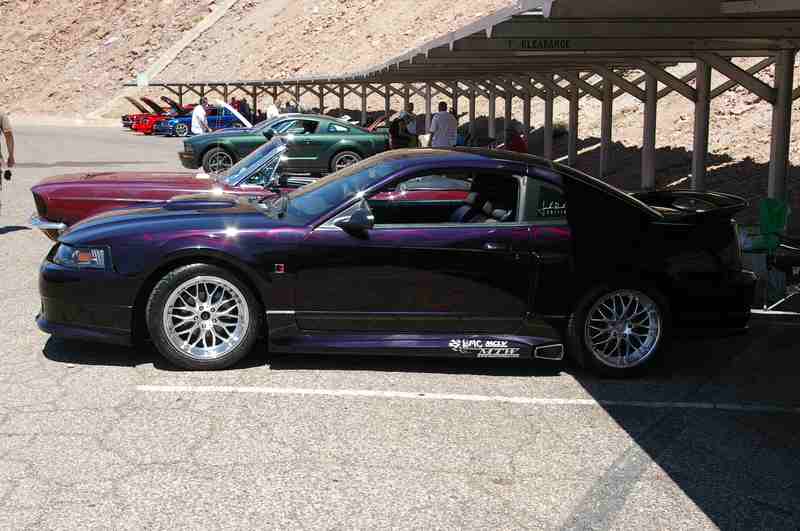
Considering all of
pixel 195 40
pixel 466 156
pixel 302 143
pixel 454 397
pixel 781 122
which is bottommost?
pixel 454 397

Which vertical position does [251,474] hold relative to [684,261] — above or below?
below

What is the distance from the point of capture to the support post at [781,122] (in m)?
13.6

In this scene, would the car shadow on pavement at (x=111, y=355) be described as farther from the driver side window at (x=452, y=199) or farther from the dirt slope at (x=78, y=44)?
the dirt slope at (x=78, y=44)

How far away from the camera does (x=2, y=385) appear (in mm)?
6562

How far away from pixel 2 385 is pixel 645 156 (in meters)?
15.0

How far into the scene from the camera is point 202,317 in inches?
271

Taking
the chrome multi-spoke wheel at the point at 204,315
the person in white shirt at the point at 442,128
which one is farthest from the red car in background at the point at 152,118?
the chrome multi-spoke wheel at the point at 204,315

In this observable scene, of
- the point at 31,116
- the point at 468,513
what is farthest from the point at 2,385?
the point at 31,116

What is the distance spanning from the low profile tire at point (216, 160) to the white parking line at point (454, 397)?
1591 centimetres

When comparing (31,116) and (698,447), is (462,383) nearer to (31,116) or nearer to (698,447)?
(698,447)

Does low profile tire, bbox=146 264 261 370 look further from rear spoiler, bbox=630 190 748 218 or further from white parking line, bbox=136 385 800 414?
rear spoiler, bbox=630 190 748 218

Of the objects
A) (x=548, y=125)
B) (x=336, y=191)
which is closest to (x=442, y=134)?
(x=548, y=125)

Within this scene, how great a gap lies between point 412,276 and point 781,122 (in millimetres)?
8613

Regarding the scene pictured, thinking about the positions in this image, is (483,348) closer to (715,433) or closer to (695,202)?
(715,433)
